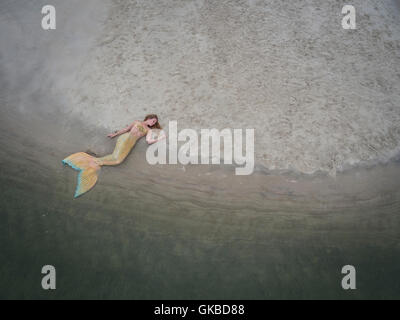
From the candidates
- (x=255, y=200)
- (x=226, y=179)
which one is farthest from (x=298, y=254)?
(x=226, y=179)

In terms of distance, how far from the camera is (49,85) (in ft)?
15.1

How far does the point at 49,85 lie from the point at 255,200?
10.8ft

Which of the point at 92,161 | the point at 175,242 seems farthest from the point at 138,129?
the point at 175,242

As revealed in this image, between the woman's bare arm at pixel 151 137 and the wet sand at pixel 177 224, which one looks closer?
the wet sand at pixel 177 224

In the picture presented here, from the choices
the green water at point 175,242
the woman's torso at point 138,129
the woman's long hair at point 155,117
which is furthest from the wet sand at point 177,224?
the woman's long hair at point 155,117

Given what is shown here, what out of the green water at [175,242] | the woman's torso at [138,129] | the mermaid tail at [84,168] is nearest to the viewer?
the green water at [175,242]

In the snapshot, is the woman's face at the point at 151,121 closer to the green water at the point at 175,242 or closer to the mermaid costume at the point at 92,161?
the mermaid costume at the point at 92,161

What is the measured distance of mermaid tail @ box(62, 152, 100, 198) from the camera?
3.62m

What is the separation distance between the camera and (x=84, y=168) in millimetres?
3721

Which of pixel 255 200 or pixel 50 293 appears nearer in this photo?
pixel 50 293

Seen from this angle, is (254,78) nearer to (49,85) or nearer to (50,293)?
(49,85)

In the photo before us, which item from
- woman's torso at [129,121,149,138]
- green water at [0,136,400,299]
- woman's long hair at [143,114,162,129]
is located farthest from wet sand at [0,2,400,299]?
woman's long hair at [143,114,162,129]

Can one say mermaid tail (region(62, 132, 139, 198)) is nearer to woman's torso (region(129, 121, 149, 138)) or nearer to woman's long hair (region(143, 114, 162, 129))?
woman's torso (region(129, 121, 149, 138))

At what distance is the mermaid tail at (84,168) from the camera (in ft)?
11.9
